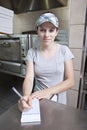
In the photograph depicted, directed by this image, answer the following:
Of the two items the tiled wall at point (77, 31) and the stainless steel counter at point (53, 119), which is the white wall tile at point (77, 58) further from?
the stainless steel counter at point (53, 119)

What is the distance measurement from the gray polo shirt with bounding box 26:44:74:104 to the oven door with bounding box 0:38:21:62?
47.4 inches

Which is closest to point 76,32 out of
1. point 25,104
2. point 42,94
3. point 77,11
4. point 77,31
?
point 77,31

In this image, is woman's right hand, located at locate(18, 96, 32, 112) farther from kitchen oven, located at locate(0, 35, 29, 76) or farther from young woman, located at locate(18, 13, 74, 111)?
kitchen oven, located at locate(0, 35, 29, 76)

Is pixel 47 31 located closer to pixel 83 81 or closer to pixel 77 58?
pixel 77 58

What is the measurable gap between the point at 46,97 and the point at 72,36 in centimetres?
120

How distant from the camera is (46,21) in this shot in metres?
1.08

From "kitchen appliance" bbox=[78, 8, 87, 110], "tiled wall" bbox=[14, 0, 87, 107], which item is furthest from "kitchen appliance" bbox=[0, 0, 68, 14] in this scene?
"kitchen appliance" bbox=[78, 8, 87, 110]

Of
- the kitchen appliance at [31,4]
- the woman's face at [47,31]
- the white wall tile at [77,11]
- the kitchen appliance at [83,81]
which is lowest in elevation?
the kitchen appliance at [83,81]

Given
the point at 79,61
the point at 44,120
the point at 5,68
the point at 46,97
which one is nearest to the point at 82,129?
the point at 44,120

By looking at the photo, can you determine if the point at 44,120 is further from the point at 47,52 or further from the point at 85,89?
the point at 85,89

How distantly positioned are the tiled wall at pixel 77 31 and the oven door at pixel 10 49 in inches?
32.7

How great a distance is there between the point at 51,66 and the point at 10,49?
1.46 meters

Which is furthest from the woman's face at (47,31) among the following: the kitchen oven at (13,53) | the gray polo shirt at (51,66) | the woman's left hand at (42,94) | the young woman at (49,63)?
the kitchen oven at (13,53)

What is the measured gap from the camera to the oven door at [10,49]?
2.38m
